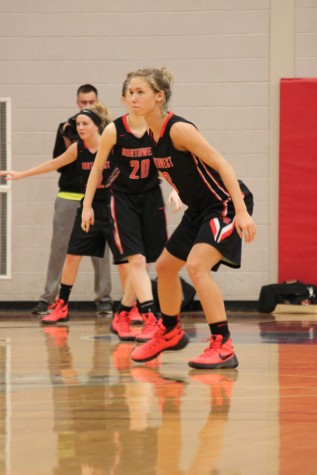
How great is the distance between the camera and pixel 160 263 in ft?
17.9

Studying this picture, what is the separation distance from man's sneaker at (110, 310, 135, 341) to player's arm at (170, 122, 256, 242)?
6.60 ft

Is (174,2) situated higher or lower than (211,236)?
higher

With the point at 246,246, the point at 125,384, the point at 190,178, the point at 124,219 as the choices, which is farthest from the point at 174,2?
the point at 125,384

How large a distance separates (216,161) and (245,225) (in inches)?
14.6

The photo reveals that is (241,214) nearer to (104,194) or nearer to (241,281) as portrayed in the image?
(104,194)

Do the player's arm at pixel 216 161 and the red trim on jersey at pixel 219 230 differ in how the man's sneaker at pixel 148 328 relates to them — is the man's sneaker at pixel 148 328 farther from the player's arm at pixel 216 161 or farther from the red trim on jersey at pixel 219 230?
the player's arm at pixel 216 161

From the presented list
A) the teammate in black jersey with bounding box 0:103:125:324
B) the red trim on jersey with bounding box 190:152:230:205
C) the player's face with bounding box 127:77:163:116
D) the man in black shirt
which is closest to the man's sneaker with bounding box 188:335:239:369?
the red trim on jersey with bounding box 190:152:230:205

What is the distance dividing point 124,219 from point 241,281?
3.40 metres

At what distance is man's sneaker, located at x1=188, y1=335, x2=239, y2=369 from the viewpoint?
207 inches

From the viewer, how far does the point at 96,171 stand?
6352 mm

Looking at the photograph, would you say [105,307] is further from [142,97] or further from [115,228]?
[142,97]

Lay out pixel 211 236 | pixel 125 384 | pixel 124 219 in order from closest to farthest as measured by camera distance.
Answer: pixel 125 384
pixel 211 236
pixel 124 219

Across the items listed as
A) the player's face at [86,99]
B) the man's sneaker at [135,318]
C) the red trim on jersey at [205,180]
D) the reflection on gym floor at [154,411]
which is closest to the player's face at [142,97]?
the red trim on jersey at [205,180]

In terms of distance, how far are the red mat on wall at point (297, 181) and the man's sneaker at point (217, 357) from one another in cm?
472
